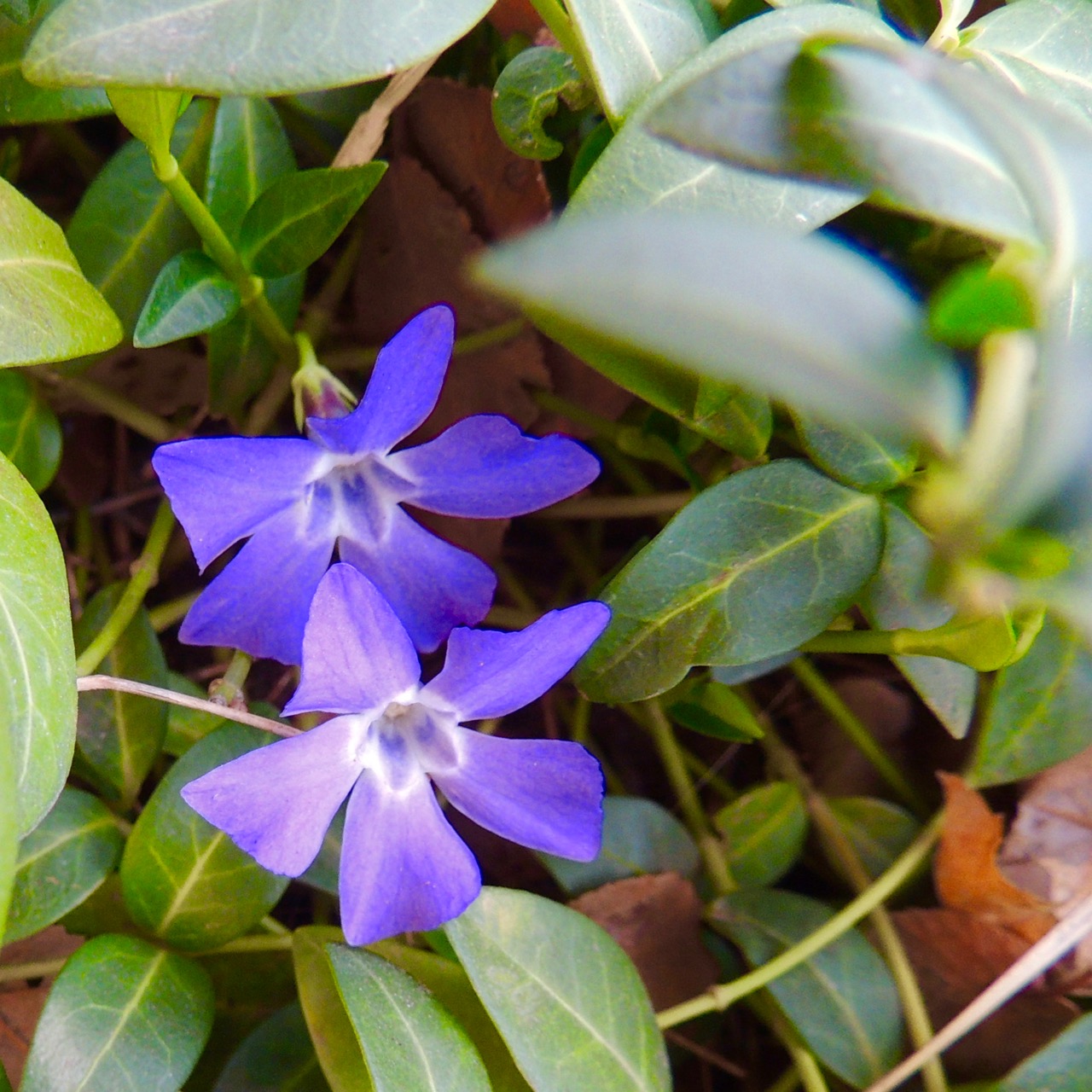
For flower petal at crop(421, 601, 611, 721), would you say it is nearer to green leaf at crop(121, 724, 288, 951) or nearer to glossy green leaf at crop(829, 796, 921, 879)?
green leaf at crop(121, 724, 288, 951)

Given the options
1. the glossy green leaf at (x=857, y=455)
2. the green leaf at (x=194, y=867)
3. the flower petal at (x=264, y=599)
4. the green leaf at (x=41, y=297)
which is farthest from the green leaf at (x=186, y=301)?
the glossy green leaf at (x=857, y=455)

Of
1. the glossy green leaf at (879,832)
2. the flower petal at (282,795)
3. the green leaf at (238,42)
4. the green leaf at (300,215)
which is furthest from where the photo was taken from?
the glossy green leaf at (879,832)

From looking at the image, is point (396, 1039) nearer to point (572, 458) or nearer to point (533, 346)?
point (572, 458)

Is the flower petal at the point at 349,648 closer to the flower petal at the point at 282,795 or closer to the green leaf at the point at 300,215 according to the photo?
the flower petal at the point at 282,795

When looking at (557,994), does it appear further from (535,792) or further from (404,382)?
(404,382)

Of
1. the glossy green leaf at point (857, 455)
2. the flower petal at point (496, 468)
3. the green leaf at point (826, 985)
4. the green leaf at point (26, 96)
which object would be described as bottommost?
the green leaf at point (826, 985)

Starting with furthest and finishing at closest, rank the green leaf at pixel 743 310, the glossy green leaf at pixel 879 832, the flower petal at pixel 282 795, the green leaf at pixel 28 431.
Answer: the glossy green leaf at pixel 879 832
the green leaf at pixel 28 431
the flower petal at pixel 282 795
the green leaf at pixel 743 310
